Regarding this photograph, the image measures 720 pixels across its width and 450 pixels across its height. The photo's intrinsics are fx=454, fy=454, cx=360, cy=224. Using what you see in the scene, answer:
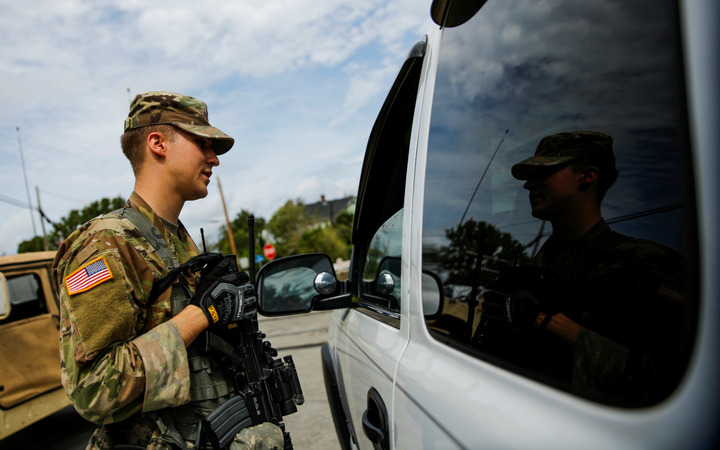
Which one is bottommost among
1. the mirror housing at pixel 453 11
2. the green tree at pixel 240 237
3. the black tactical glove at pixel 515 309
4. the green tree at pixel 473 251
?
the green tree at pixel 240 237

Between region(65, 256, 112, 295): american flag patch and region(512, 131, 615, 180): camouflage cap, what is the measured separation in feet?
4.09

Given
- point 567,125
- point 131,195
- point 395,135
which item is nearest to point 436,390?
point 567,125

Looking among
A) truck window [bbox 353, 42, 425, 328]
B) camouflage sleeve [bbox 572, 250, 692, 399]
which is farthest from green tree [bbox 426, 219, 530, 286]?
truck window [bbox 353, 42, 425, 328]

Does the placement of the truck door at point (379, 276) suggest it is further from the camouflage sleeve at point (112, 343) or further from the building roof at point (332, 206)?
the building roof at point (332, 206)

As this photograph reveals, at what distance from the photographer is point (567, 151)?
0.71 metres

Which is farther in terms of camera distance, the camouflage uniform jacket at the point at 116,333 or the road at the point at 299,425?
the road at the point at 299,425

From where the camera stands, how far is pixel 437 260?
1122 mm

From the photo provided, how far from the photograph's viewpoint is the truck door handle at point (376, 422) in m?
1.23

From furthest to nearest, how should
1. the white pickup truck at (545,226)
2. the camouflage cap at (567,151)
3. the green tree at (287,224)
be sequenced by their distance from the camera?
the green tree at (287,224)
the camouflage cap at (567,151)
the white pickup truck at (545,226)

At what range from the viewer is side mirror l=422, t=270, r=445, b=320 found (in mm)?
1101

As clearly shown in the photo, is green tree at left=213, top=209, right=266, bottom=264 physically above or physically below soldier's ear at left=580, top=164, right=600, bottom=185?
below

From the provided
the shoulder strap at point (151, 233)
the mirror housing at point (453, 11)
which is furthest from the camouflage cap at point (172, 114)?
the mirror housing at point (453, 11)

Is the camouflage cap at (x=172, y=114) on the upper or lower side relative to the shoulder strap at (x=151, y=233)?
upper

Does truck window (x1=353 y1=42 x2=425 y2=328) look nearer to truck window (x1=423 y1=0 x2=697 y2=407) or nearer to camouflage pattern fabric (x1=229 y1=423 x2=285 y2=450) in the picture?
truck window (x1=423 y1=0 x2=697 y2=407)
